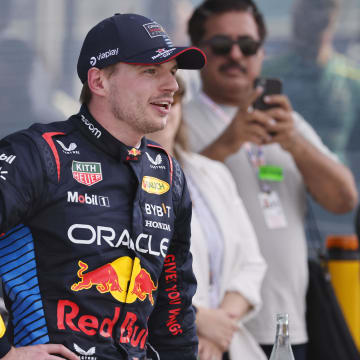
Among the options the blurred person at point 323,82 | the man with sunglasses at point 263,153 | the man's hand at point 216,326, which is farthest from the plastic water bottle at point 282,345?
the blurred person at point 323,82

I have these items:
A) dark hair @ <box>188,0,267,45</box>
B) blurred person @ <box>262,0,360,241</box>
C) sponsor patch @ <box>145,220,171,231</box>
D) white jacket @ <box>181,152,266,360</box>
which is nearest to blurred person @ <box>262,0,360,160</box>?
blurred person @ <box>262,0,360,241</box>

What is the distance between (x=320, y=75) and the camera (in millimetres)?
4254

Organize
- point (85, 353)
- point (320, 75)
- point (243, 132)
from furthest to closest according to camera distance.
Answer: point (320, 75)
point (243, 132)
point (85, 353)

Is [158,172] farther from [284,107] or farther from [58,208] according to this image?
[284,107]

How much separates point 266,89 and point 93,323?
5.75ft

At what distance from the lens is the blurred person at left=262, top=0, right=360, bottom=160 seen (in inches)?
165

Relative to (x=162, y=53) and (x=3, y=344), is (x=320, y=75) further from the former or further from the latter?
(x=3, y=344)

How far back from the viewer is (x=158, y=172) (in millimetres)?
1897

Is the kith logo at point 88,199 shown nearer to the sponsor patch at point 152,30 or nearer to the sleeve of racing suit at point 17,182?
the sleeve of racing suit at point 17,182

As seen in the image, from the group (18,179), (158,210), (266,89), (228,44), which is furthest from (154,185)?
(228,44)

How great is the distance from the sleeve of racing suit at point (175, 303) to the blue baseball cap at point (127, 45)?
0.37 metres

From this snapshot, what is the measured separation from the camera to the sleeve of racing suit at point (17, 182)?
157cm

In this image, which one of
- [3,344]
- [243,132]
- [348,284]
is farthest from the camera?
[348,284]

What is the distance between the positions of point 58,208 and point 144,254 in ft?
0.79
